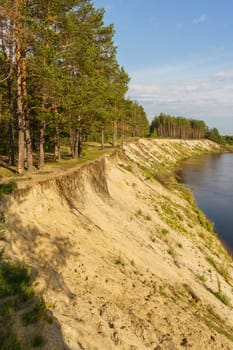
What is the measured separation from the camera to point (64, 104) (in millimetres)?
17172

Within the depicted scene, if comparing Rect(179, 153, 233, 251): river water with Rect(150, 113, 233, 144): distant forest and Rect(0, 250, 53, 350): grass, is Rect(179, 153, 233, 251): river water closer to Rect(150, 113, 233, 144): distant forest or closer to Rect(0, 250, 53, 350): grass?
Rect(0, 250, 53, 350): grass

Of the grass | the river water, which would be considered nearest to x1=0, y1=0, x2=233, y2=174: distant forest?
the grass

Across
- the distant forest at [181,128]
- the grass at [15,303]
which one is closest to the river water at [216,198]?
the grass at [15,303]

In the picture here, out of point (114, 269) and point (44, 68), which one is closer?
point (114, 269)

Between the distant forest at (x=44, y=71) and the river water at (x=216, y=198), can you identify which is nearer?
the distant forest at (x=44, y=71)

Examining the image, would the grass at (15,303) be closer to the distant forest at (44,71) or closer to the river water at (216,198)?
the distant forest at (44,71)

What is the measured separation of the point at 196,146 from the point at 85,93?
358ft

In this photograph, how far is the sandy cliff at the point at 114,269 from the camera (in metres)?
7.59

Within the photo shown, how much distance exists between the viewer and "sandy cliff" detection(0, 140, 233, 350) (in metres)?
7.59

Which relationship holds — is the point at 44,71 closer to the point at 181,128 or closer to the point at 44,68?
the point at 44,68

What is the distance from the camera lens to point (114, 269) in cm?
1120

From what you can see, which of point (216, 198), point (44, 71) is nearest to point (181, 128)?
point (216, 198)

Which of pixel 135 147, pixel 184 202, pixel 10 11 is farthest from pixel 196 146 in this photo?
pixel 10 11

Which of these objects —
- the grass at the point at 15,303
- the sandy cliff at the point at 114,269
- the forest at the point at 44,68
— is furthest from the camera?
the forest at the point at 44,68
